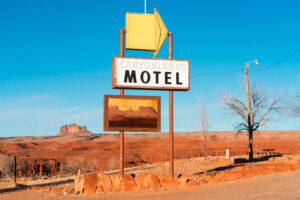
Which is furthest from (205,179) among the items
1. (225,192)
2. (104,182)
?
(104,182)

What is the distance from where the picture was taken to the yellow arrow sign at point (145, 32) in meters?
15.9

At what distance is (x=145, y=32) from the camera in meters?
16.1

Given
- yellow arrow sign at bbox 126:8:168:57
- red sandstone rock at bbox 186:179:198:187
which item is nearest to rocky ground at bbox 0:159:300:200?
red sandstone rock at bbox 186:179:198:187

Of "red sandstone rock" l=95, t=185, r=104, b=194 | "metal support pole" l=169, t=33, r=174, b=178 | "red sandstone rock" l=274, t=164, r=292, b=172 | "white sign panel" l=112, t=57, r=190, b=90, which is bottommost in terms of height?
"red sandstone rock" l=95, t=185, r=104, b=194

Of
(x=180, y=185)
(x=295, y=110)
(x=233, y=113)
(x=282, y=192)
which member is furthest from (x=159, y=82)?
A: (x=295, y=110)

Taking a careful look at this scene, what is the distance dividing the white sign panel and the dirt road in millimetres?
4710

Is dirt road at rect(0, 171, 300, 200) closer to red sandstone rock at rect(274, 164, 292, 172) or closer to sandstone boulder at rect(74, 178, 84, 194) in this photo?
sandstone boulder at rect(74, 178, 84, 194)

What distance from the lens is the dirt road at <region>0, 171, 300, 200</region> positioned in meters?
11.4

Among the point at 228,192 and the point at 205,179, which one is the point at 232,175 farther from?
the point at 228,192

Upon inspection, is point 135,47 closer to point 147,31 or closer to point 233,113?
point 147,31

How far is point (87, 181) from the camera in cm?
→ 1348

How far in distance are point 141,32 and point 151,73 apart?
2.11 meters

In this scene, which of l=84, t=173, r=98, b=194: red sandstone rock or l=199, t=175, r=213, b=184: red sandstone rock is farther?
l=199, t=175, r=213, b=184: red sandstone rock

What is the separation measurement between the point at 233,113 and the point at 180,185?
593 inches
